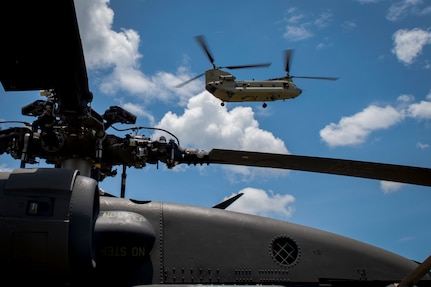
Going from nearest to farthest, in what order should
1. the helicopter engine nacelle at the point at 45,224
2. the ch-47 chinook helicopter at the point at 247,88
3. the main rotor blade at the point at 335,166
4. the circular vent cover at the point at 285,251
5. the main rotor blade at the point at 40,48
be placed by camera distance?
the main rotor blade at the point at 40,48 → the helicopter engine nacelle at the point at 45,224 → the circular vent cover at the point at 285,251 → the main rotor blade at the point at 335,166 → the ch-47 chinook helicopter at the point at 247,88

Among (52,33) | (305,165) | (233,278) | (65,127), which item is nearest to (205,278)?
(233,278)

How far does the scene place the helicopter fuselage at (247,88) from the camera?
43844 millimetres

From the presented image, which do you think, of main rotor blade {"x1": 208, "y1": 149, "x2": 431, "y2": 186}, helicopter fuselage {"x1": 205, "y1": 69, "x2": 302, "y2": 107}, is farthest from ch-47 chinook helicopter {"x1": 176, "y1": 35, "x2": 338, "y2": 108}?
main rotor blade {"x1": 208, "y1": 149, "x2": 431, "y2": 186}

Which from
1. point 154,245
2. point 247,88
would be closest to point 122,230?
point 154,245

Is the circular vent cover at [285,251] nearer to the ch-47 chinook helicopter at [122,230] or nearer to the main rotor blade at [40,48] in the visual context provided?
the ch-47 chinook helicopter at [122,230]

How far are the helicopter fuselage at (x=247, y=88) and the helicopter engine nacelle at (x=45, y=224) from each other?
127 feet

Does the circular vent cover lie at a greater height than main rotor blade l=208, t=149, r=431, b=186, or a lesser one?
lesser

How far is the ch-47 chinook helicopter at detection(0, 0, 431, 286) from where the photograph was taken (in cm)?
474

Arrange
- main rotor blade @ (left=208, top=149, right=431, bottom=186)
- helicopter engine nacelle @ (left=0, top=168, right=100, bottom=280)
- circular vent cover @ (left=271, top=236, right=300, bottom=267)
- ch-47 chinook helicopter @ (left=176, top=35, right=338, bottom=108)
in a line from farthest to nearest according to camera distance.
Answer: ch-47 chinook helicopter @ (left=176, top=35, right=338, bottom=108) < main rotor blade @ (left=208, top=149, right=431, bottom=186) < circular vent cover @ (left=271, top=236, right=300, bottom=267) < helicopter engine nacelle @ (left=0, top=168, right=100, bottom=280)

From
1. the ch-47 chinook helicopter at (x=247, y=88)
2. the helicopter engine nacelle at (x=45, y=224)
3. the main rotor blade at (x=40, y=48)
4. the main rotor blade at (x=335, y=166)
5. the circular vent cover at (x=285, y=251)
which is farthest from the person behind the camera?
the ch-47 chinook helicopter at (x=247, y=88)

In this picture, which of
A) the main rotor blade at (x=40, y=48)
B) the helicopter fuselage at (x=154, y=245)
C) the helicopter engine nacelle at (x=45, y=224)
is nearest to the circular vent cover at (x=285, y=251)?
the helicopter fuselage at (x=154, y=245)

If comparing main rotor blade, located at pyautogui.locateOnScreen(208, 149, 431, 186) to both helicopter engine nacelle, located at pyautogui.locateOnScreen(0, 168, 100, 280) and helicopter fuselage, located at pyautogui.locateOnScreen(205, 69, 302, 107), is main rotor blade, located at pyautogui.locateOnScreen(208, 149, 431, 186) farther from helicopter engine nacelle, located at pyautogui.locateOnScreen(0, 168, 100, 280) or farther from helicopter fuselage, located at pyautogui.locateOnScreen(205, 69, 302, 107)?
helicopter fuselage, located at pyautogui.locateOnScreen(205, 69, 302, 107)

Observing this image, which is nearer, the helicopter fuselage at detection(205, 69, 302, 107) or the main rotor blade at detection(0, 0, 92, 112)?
the main rotor blade at detection(0, 0, 92, 112)

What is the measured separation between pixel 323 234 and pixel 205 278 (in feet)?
5.95
